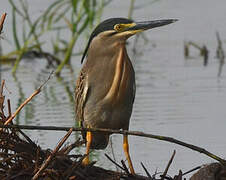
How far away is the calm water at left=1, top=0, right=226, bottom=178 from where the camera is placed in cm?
870

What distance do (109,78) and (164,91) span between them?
3.67 metres

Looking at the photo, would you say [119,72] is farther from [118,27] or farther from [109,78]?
[118,27]

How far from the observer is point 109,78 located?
758cm

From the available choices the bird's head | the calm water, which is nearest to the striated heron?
the bird's head

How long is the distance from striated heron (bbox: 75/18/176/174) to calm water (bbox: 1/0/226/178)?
67cm

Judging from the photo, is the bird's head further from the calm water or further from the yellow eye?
the calm water

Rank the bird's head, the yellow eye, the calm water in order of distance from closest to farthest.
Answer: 1. the bird's head
2. the yellow eye
3. the calm water

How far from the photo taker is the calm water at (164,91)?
8695 millimetres

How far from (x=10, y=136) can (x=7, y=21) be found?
28.4 feet

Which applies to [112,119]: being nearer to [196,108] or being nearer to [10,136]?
[10,136]

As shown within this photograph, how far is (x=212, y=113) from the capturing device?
9898mm

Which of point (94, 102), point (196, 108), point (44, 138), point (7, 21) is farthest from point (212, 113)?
point (7, 21)

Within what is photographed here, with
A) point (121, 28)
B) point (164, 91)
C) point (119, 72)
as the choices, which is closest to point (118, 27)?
point (121, 28)

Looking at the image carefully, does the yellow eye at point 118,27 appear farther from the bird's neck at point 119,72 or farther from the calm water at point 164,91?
the calm water at point 164,91
